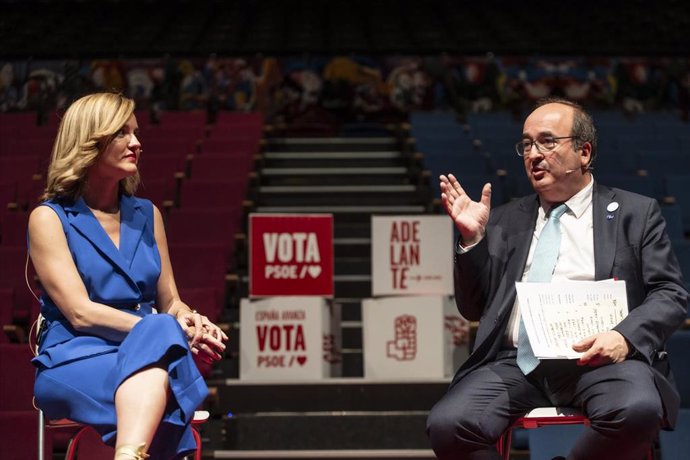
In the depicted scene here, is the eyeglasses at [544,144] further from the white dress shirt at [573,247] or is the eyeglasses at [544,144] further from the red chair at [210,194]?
the red chair at [210,194]

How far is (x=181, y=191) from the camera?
5539 mm

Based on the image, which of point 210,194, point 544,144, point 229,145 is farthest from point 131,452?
point 229,145

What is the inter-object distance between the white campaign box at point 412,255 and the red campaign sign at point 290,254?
20cm

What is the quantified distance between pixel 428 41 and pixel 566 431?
8030 millimetres

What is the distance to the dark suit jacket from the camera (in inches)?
90.2

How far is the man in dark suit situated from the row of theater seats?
1.90m

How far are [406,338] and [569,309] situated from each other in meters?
1.77

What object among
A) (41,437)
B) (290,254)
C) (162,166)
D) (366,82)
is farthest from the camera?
(366,82)

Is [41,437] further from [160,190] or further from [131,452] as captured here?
[160,190]

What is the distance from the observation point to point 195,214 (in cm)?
502

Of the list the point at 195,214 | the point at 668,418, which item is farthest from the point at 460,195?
the point at 195,214

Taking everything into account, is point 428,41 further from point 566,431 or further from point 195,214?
point 566,431

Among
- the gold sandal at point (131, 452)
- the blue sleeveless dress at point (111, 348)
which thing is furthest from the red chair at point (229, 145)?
the gold sandal at point (131, 452)

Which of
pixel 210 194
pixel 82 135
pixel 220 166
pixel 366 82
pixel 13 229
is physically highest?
pixel 366 82
